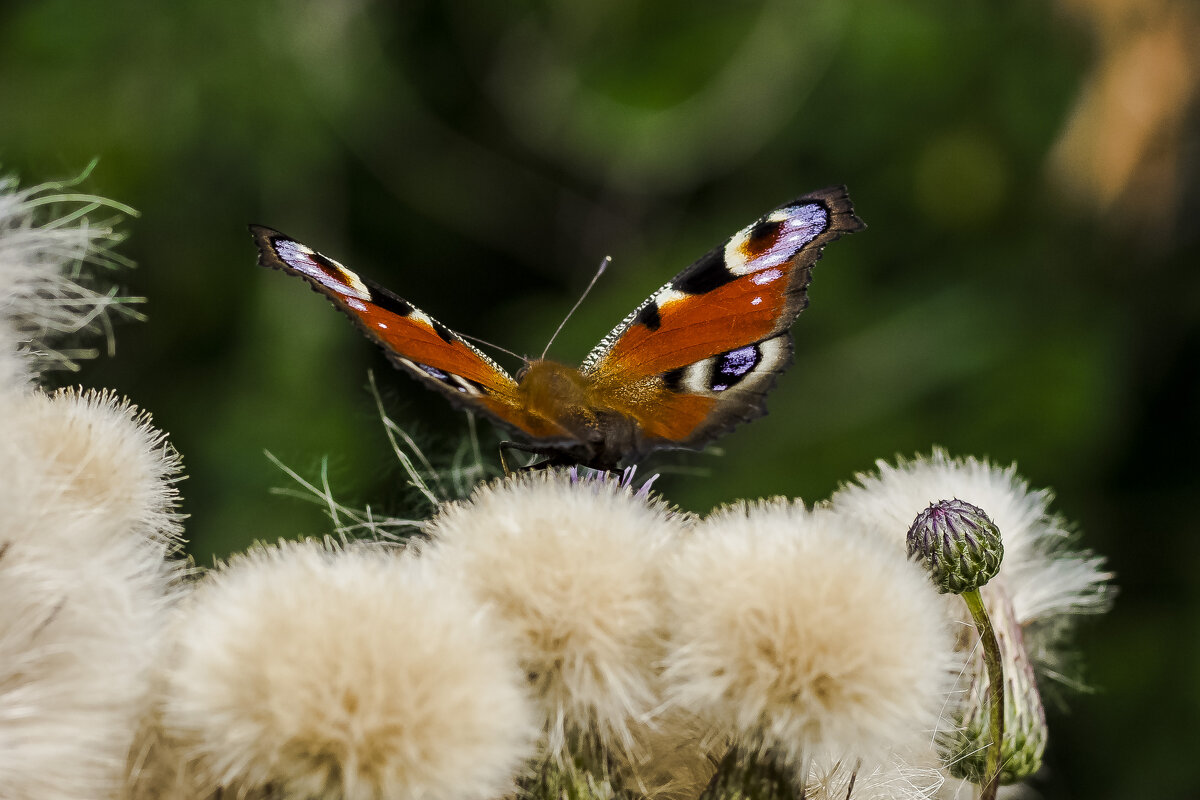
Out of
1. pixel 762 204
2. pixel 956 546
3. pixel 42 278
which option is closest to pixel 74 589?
pixel 42 278

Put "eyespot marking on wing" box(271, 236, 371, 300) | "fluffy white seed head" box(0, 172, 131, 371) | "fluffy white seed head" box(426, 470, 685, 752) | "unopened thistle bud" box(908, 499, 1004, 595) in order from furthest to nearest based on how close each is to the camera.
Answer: "eyespot marking on wing" box(271, 236, 371, 300), "fluffy white seed head" box(0, 172, 131, 371), "unopened thistle bud" box(908, 499, 1004, 595), "fluffy white seed head" box(426, 470, 685, 752)

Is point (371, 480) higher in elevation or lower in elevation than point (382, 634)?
higher

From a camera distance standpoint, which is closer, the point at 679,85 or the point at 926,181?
the point at 679,85

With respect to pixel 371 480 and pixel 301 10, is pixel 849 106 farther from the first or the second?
pixel 371 480

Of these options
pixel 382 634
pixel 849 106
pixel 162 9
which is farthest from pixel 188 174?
pixel 382 634

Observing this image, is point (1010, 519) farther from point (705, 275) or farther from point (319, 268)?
point (319, 268)

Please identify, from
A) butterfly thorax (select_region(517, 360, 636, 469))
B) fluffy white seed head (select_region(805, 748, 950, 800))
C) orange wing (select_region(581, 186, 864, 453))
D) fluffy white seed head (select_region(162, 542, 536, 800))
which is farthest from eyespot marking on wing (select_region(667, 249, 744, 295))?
fluffy white seed head (select_region(162, 542, 536, 800))

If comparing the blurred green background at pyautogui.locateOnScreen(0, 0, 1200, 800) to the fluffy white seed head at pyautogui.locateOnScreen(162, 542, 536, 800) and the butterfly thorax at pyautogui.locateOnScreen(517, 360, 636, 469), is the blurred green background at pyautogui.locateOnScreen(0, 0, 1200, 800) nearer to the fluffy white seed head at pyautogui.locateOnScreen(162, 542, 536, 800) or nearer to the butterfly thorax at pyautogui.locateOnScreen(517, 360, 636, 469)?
the butterfly thorax at pyautogui.locateOnScreen(517, 360, 636, 469)

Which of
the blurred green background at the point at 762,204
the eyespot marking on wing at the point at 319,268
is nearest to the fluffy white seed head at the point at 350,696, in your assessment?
the eyespot marking on wing at the point at 319,268
